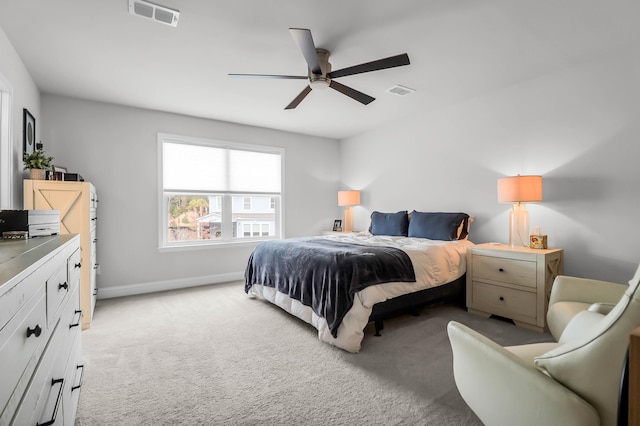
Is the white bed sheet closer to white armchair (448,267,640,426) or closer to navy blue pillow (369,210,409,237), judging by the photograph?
navy blue pillow (369,210,409,237)

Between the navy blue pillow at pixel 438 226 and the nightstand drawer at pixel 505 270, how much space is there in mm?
478

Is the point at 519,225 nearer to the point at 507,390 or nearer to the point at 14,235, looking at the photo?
the point at 507,390

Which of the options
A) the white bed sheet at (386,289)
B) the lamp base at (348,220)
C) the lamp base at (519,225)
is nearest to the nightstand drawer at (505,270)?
the white bed sheet at (386,289)

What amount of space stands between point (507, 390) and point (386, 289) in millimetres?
1549

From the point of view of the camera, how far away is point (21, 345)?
2.66 feet

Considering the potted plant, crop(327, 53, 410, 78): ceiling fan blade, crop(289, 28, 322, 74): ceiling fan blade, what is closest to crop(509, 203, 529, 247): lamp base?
crop(327, 53, 410, 78): ceiling fan blade

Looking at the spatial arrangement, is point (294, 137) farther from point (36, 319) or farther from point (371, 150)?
point (36, 319)

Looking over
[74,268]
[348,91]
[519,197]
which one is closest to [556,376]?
[74,268]

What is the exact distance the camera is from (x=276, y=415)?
1783mm

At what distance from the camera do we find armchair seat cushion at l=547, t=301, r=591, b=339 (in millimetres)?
2006

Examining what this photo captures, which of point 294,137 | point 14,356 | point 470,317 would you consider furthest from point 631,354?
point 294,137

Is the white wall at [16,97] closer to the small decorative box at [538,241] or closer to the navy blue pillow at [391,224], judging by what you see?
the navy blue pillow at [391,224]

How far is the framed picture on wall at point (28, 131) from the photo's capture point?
3.06 m

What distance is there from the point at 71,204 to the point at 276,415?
271 cm
